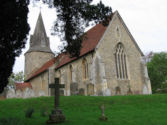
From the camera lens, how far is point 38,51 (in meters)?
40.1

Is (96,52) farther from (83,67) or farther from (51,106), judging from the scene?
(51,106)

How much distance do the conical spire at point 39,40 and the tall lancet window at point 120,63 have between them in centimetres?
2171

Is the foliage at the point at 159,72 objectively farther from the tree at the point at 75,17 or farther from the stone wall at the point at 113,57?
the tree at the point at 75,17

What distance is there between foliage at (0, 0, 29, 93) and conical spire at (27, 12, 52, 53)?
3230 cm

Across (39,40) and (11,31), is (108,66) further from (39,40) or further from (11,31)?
(39,40)

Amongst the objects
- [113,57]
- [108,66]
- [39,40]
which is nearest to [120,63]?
[113,57]

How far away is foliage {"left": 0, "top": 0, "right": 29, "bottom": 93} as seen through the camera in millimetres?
7703

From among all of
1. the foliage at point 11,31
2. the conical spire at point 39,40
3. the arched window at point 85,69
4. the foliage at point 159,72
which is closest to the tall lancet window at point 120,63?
the arched window at point 85,69

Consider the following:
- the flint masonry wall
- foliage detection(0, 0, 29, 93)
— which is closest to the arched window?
the flint masonry wall

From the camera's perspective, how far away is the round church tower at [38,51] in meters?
39.9

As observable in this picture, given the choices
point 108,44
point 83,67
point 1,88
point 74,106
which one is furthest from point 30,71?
point 1,88

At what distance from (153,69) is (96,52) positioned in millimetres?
23957

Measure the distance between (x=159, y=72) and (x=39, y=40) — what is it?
26.0 m

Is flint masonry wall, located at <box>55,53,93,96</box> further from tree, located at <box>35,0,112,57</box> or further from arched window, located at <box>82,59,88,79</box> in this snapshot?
tree, located at <box>35,0,112,57</box>
